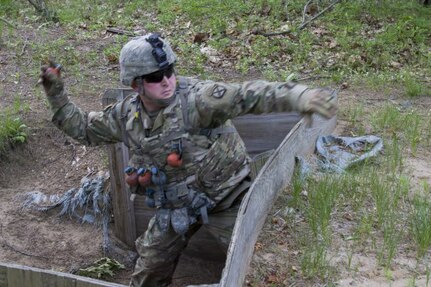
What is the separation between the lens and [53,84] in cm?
411

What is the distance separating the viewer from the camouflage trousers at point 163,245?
13.9 ft

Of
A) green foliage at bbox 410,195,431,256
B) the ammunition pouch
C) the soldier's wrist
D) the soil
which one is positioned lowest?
the soil

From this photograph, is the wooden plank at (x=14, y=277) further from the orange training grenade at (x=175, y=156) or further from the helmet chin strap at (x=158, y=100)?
the helmet chin strap at (x=158, y=100)

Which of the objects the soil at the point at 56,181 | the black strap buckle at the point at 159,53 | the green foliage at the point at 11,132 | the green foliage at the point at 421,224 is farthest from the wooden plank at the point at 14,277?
the green foliage at the point at 11,132

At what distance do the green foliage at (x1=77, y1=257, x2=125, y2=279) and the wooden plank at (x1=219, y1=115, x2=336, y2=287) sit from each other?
1457 mm

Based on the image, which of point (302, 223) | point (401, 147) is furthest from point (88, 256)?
point (401, 147)

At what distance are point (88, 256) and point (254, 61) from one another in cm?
437

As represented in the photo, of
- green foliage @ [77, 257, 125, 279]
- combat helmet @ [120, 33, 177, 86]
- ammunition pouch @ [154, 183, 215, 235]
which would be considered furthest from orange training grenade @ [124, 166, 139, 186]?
green foliage @ [77, 257, 125, 279]

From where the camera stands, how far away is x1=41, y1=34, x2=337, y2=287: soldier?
374 cm

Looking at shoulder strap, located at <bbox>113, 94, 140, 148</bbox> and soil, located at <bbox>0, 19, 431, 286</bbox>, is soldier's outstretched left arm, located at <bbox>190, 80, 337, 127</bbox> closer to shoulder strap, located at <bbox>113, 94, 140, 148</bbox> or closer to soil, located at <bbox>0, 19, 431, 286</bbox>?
shoulder strap, located at <bbox>113, 94, 140, 148</bbox>

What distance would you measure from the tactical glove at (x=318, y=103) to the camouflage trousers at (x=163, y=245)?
105 cm

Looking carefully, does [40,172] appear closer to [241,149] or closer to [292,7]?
[241,149]

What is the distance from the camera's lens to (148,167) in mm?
4082

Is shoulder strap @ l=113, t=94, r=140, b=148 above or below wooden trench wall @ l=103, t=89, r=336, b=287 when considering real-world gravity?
above
